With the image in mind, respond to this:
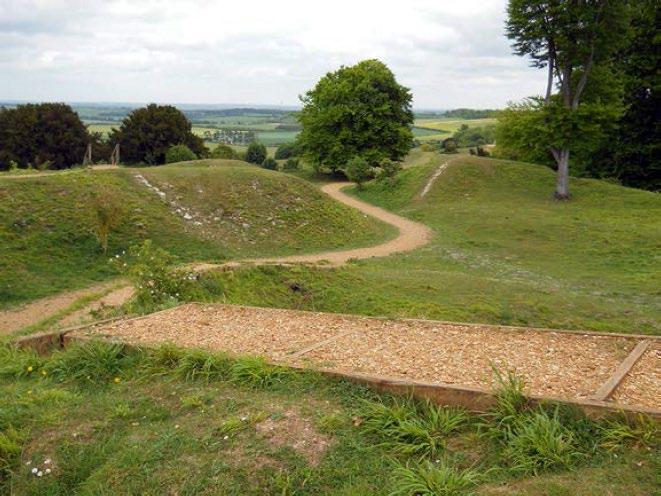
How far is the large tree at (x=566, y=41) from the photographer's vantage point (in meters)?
26.1

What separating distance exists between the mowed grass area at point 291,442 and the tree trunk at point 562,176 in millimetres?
26106

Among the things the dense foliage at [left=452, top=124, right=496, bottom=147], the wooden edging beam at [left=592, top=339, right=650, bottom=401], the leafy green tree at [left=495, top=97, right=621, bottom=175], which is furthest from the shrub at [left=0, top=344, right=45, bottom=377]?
the dense foliage at [left=452, top=124, right=496, bottom=147]

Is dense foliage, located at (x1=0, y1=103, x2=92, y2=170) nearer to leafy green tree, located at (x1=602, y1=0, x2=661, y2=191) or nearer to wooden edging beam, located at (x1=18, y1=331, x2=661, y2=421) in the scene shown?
leafy green tree, located at (x1=602, y1=0, x2=661, y2=191)

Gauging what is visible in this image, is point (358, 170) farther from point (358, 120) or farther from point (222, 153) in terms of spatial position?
point (222, 153)

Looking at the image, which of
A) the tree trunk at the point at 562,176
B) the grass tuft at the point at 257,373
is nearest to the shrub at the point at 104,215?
the grass tuft at the point at 257,373

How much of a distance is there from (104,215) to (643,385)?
13.8 metres

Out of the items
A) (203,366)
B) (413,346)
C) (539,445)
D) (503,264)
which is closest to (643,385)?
(539,445)

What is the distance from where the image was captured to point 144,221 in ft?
58.9

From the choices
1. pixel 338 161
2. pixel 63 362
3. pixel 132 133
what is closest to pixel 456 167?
pixel 338 161

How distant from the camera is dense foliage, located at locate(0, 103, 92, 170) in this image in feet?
134

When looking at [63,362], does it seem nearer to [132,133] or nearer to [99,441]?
[99,441]

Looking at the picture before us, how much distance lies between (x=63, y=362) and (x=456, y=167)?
94.5 feet

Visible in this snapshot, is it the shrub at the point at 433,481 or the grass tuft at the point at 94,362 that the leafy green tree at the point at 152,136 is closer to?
the grass tuft at the point at 94,362

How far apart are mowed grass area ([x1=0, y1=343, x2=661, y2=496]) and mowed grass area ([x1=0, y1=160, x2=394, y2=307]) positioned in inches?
371
